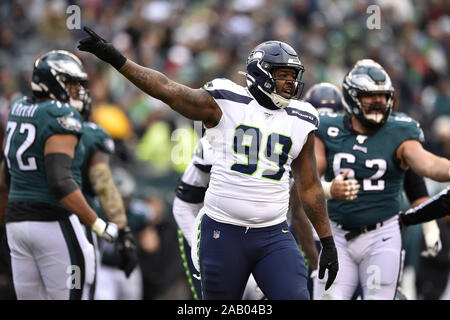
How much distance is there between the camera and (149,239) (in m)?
8.93

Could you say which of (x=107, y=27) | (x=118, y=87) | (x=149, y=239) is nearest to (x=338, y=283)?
(x=149, y=239)

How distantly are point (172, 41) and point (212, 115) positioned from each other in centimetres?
859

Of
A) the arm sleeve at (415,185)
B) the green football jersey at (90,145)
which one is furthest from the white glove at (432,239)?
the green football jersey at (90,145)

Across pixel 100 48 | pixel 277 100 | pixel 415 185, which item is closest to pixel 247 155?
pixel 277 100

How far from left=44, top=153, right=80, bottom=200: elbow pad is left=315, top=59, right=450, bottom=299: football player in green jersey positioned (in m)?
1.94

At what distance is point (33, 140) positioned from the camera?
5.66 metres

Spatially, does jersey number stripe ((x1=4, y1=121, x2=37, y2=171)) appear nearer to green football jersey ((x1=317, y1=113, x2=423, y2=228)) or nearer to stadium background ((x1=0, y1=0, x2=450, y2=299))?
green football jersey ((x1=317, y1=113, x2=423, y2=228))

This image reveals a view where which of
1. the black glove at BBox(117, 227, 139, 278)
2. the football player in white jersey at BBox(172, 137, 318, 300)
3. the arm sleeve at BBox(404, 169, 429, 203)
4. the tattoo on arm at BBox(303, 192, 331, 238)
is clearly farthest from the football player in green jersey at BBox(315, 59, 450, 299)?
the black glove at BBox(117, 227, 139, 278)

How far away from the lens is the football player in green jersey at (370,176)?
605 cm

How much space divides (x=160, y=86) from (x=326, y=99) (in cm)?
301

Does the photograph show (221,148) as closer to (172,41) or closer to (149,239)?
(149,239)

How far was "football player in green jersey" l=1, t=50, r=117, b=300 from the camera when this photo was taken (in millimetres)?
5625

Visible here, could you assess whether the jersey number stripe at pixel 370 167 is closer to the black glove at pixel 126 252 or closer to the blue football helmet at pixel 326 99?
the blue football helmet at pixel 326 99

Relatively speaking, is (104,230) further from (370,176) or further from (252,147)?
(370,176)
